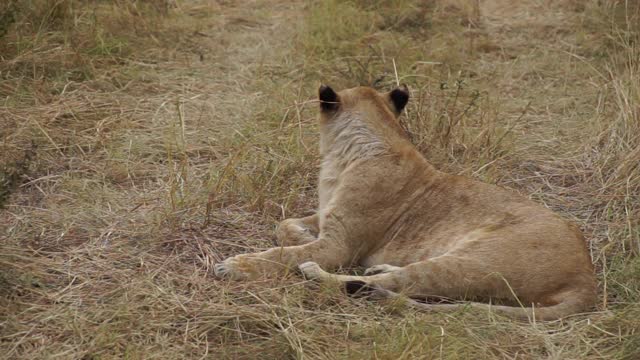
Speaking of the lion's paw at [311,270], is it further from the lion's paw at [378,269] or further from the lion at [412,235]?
the lion's paw at [378,269]

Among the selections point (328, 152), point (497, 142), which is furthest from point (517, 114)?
point (328, 152)

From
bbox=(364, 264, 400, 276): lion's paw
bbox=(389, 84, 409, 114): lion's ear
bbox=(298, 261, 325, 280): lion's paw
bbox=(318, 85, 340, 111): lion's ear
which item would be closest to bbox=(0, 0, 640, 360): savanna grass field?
bbox=(298, 261, 325, 280): lion's paw

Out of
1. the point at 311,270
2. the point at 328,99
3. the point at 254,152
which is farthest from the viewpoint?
the point at 254,152

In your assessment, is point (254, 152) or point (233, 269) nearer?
point (233, 269)

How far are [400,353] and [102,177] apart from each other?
105 inches

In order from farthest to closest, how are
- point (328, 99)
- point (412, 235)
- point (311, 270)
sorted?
point (328, 99) → point (412, 235) → point (311, 270)

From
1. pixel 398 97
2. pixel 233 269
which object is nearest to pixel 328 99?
pixel 398 97

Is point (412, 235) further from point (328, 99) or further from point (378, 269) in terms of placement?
point (328, 99)

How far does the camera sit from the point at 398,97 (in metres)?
5.50

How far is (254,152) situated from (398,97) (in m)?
1.18

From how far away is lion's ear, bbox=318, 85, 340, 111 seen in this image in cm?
535

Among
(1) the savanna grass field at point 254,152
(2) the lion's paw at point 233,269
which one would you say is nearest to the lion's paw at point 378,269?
(1) the savanna grass field at point 254,152

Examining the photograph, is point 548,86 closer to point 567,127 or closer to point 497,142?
point 567,127

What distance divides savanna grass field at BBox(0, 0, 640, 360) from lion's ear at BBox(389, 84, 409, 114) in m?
0.75
